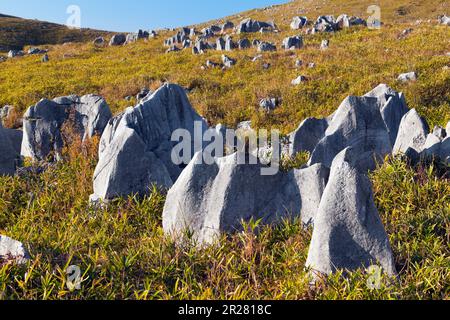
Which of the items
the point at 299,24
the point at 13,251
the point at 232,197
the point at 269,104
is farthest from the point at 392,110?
the point at 299,24

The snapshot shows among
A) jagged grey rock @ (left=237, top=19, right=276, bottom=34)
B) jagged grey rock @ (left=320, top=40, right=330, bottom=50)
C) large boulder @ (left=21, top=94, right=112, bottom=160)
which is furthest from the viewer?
jagged grey rock @ (left=237, top=19, right=276, bottom=34)

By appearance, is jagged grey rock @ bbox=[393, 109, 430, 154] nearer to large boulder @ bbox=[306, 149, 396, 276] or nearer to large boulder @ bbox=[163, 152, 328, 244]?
large boulder @ bbox=[163, 152, 328, 244]

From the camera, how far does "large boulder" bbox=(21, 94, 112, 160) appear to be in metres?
11.0

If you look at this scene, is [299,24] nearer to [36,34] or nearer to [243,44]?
[243,44]

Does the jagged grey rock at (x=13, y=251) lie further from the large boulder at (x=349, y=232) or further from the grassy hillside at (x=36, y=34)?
the grassy hillside at (x=36, y=34)

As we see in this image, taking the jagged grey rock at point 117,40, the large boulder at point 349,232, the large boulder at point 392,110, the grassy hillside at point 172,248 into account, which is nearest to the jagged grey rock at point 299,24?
the jagged grey rock at point 117,40

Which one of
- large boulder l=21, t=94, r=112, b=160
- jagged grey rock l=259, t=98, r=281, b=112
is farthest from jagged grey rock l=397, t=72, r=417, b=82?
large boulder l=21, t=94, r=112, b=160

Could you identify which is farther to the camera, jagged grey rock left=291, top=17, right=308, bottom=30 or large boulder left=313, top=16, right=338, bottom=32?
jagged grey rock left=291, top=17, right=308, bottom=30

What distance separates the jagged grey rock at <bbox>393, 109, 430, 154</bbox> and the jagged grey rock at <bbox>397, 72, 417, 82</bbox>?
10.3 metres

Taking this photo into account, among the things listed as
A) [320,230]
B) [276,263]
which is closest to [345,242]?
[320,230]

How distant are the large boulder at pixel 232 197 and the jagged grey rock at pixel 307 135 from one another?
3.18 meters

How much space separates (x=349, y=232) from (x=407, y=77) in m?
16.0

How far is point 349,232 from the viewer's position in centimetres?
512
